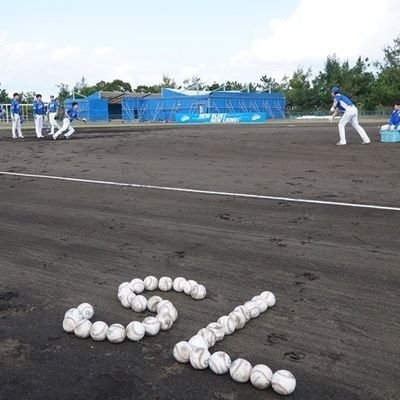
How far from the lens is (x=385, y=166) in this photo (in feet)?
45.8

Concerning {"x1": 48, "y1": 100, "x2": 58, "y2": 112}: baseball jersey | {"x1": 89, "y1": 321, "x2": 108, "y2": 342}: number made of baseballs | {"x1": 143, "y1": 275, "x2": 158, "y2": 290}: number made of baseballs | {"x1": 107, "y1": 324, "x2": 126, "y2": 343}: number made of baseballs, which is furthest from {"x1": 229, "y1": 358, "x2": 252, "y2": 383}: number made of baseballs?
{"x1": 48, "y1": 100, "x2": 58, "y2": 112}: baseball jersey

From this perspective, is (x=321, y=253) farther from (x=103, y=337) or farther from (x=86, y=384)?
(x=86, y=384)

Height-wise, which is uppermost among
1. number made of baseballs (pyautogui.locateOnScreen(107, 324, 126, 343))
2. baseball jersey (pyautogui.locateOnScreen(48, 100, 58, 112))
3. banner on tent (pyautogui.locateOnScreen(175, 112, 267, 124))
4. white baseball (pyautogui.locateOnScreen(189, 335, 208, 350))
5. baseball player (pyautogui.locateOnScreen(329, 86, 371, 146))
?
baseball jersey (pyautogui.locateOnScreen(48, 100, 58, 112))

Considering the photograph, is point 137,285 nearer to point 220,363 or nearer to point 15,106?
point 220,363

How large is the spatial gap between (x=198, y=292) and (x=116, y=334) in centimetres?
107

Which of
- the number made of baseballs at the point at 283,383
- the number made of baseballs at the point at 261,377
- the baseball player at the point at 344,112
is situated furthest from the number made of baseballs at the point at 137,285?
the baseball player at the point at 344,112

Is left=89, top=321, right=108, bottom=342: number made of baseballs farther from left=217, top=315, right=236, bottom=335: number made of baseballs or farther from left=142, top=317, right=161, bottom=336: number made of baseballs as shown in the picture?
left=217, top=315, right=236, bottom=335: number made of baseballs

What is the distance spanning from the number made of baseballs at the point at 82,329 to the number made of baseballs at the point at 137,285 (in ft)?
2.95

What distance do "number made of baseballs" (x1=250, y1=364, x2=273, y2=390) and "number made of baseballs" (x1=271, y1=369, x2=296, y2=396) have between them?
42 millimetres

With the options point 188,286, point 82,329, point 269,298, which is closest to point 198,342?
point 82,329

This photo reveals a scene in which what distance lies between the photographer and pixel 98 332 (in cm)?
417

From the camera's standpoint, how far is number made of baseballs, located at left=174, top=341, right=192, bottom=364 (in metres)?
3.74

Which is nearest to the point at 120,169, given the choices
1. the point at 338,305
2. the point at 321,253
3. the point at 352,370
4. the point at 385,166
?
the point at 385,166

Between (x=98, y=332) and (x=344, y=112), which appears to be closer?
(x=98, y=332)
